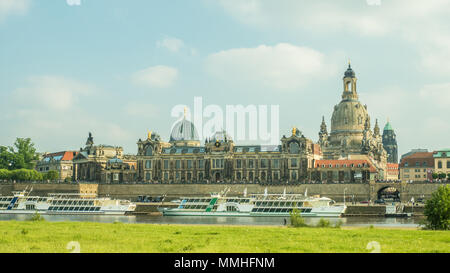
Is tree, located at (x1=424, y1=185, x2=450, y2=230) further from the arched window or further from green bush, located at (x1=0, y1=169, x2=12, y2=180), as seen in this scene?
green bush, located at (x1=0, y1=169, x2=12, y2=180)

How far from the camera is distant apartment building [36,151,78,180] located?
571ft

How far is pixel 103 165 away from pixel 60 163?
3170 cm

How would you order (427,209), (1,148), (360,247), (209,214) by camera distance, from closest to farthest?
1. (360,247)
2. (427,209)
3. (209,214)
4. (1,148)

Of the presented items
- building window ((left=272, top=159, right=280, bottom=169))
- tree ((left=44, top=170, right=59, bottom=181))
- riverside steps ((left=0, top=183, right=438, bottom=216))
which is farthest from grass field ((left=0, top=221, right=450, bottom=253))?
tree ((left=44, top=170, right=59, bottom=181))

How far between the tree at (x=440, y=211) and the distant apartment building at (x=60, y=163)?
453ft

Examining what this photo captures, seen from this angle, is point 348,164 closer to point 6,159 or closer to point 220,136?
point 220,136

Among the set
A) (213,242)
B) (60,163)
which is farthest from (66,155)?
(213,242)

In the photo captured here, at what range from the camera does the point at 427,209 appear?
157ft

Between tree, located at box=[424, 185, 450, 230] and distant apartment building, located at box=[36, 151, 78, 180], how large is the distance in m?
138

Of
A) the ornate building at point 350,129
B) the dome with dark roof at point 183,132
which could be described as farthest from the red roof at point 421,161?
the dome with dark roof at point 183,132

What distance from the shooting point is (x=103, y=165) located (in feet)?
485

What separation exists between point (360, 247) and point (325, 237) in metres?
6.35

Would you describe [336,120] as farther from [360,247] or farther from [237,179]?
[360,247]
